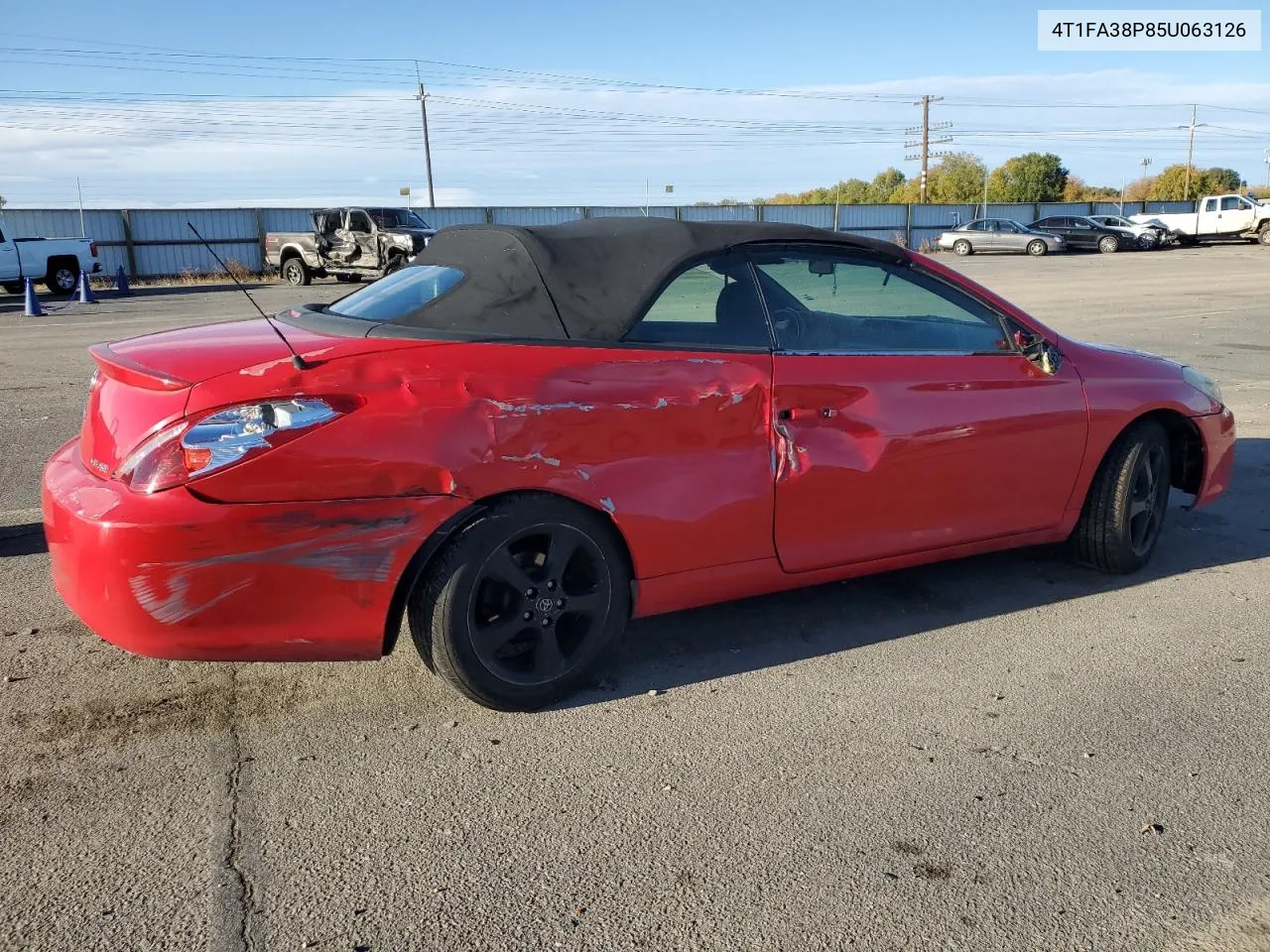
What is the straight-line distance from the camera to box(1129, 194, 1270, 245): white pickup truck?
43.5 m

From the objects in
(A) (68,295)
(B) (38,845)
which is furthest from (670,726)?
(A) (68,295)

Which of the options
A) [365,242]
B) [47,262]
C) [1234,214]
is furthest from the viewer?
[1234,214]

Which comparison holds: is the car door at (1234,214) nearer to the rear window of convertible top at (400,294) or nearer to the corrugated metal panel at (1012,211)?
the corrugated metal panel at (1012,211)

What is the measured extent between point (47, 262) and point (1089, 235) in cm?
3545

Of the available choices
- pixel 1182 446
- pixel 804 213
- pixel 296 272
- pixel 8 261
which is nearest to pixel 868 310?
pixel 1182 446

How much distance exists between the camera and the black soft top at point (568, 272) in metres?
3.56

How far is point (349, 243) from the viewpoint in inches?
1102

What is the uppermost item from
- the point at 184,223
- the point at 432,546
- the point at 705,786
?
the point at 184,223

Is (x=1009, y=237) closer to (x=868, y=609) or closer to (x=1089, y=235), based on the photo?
(x=1089, y=235)

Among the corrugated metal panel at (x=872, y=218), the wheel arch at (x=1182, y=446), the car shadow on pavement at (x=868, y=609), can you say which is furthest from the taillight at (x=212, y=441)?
the corrugated metal panel at (x=872, y=218)

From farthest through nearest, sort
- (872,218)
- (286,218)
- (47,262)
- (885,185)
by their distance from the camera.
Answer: (885,185), (872,218), (286,218), (47,262)

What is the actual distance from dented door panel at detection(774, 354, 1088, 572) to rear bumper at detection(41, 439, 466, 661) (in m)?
1.26

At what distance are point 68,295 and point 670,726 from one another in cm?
2662

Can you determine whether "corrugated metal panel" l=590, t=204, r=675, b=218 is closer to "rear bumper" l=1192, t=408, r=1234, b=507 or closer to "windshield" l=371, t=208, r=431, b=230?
"windshield" l=371, t=208, r=431, b=230
